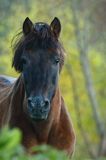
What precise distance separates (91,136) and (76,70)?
3.69m

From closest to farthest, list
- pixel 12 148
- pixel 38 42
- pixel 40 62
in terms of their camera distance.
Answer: pixel 12 148, pixel 40 62, pixel 38 42

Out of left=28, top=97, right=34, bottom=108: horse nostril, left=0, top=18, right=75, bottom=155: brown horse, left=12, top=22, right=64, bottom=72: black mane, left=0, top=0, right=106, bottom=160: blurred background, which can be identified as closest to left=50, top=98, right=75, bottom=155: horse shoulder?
left=0, top=18, right=75, bottom=155: brown horse

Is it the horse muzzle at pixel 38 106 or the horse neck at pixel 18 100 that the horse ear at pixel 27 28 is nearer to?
the horse neck at pixel 18 100

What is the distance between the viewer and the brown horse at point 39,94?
21.5 ft

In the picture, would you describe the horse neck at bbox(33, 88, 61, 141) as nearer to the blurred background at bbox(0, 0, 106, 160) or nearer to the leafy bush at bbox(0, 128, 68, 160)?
the leafy bush at bbox(0, 128, 68, 160)

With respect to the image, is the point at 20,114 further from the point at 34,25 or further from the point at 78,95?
the point at 78,95

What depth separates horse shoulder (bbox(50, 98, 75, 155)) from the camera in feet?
23.5

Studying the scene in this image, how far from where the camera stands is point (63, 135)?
23.7 ft

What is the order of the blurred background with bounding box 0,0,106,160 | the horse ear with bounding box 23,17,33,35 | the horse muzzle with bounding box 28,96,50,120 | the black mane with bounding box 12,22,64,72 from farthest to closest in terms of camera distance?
the blurred background with bounding box 0,0,106,160 < the horse ear with bounding box 23,17,33,35 < the black mane with bounding box 12,22,64,72 < the horse muzzle with bounding box 28,96,50,120

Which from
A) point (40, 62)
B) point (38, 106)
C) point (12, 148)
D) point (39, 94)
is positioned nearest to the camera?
point (12, 148)

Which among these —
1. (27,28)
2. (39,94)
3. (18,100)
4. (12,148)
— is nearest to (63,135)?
(18,100)

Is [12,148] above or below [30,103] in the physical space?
below

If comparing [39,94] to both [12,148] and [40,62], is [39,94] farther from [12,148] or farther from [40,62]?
[12,148]

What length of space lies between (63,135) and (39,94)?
96 centimetres
